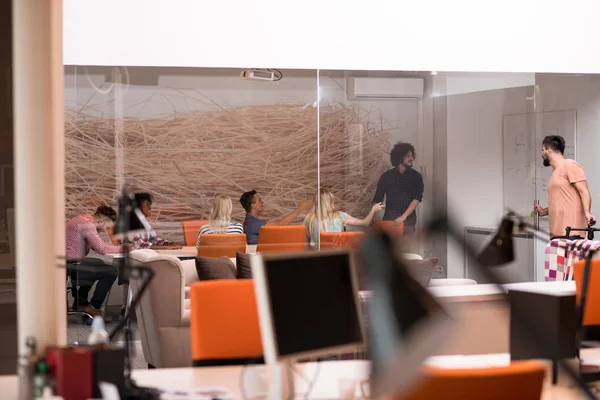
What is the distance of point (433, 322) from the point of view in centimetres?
157

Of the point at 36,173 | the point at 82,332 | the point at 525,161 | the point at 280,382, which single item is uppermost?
the point at 525,161

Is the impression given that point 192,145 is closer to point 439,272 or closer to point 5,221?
point 439,272

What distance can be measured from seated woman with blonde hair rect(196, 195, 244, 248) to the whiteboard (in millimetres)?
2860

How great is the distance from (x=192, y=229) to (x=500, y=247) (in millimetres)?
6609

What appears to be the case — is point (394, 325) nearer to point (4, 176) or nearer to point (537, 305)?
point (537, 305)

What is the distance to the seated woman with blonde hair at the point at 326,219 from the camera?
Answer: 8.77m

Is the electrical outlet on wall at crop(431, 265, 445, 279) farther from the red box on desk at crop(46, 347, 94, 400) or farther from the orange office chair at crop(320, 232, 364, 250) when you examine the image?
the red box on desk at crop(46, 347, 94, 400)

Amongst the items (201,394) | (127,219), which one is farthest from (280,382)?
(127,219)

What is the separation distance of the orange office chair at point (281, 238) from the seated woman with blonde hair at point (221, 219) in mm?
235

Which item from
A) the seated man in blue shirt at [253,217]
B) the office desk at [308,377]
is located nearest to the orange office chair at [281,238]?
the seated man in blue shirt at [253,217]

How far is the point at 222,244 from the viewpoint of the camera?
8.57m

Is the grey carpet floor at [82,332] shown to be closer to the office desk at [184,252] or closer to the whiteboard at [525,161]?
the office desk at [184,252]

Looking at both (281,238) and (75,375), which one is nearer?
(75,375)

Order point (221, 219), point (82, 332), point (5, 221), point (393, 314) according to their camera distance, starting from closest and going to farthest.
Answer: point (393, 314), point (5, 221), point (82, 332), point (221, 219)
